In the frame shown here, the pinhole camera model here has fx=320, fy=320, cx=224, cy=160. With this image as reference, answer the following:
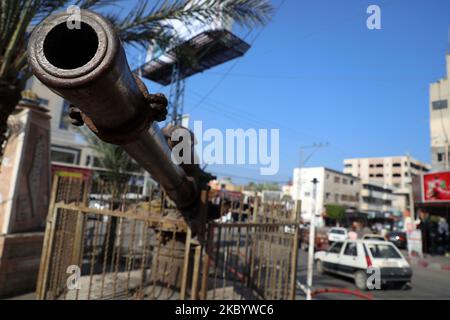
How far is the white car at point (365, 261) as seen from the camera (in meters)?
9.09

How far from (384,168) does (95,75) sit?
66.4 m

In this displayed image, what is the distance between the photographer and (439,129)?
8.32m

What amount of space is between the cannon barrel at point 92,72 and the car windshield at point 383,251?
33.1ft

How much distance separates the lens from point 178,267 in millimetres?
5180

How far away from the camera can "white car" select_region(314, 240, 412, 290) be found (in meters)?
9.09

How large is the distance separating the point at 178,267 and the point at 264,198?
1790 mm

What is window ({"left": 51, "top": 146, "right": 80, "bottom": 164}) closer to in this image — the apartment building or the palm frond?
the palm frond

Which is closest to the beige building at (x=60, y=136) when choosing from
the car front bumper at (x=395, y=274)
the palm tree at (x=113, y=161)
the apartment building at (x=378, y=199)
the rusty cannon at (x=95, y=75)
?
the palm tree at (x=113, y=161)

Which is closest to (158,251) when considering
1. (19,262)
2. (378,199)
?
(19,262)

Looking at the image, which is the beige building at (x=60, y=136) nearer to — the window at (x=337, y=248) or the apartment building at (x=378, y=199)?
the window at (x=337, y=248)

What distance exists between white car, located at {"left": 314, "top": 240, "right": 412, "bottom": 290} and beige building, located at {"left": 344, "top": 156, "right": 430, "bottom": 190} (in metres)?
46.9

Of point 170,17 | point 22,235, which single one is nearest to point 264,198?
point 170,17

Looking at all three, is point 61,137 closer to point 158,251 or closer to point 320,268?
point 320,268
